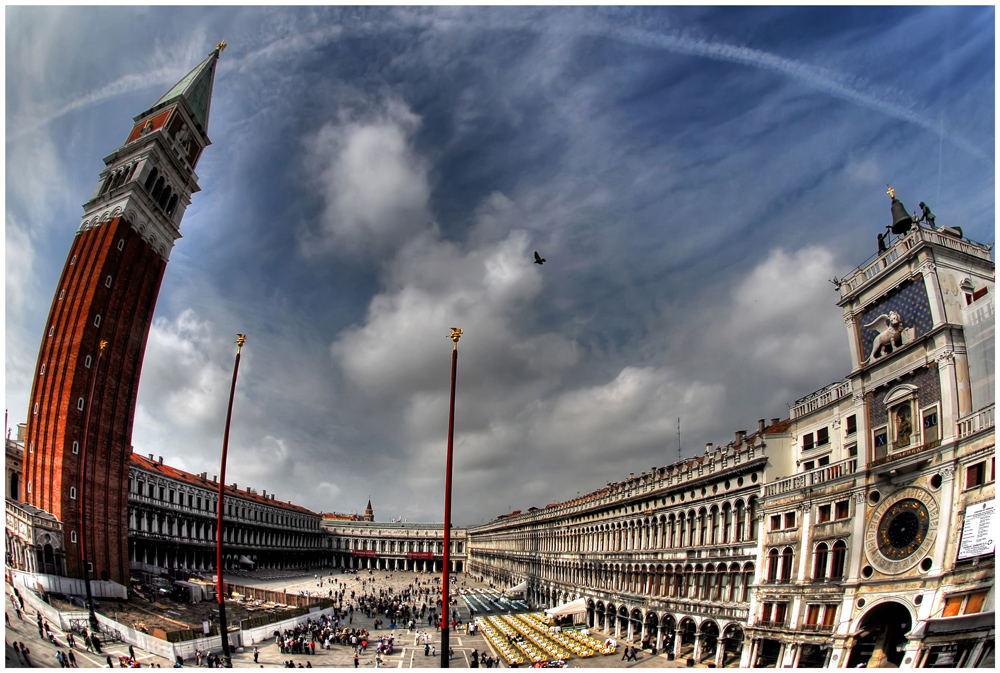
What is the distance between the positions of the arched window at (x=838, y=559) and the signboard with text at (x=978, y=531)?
263 inches

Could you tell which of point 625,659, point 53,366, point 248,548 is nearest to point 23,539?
point 53,366

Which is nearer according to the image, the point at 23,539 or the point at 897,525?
the point at 897,525

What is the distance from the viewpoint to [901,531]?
94.9ft

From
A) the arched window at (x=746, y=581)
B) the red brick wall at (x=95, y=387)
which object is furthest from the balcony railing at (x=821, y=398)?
the red brick wall at (x=95, y=387)

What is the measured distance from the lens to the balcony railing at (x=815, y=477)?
33.7 meters

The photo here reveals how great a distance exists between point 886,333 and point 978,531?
11.2 m

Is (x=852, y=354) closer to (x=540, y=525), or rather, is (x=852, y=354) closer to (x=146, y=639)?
(x=146, y=639)

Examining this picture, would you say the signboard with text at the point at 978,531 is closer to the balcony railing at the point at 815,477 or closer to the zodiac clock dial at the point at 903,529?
the zodiac clock dial at the point at 903,529

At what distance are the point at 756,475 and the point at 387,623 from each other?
44.0m

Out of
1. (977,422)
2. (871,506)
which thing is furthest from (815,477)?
(977,422)

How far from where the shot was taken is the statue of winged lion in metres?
31.9

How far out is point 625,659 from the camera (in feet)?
145

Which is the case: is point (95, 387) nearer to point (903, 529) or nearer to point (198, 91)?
point (198, 91)

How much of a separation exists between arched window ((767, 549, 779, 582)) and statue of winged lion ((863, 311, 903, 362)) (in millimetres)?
12926
